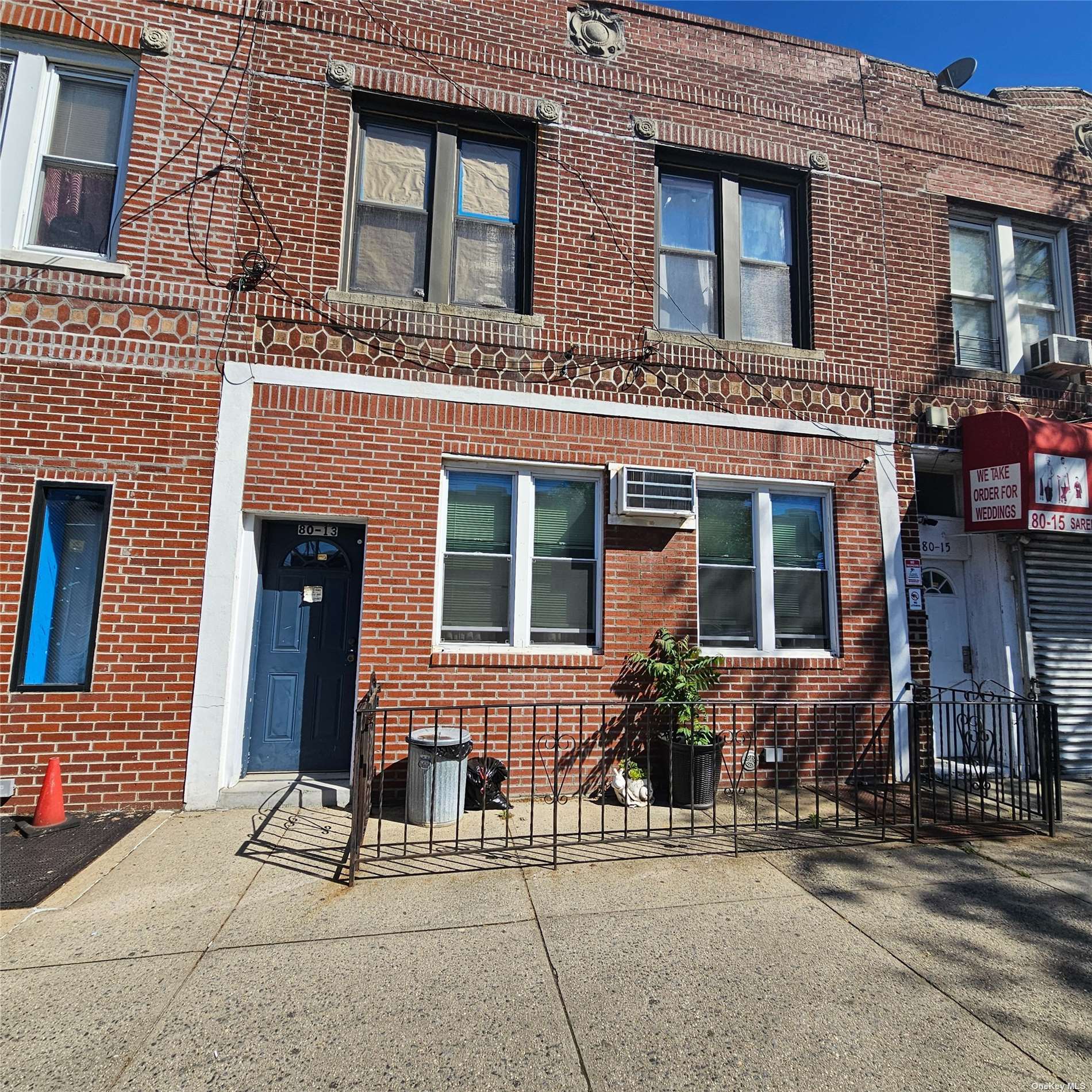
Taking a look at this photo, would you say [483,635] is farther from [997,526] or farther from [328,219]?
[997,526]

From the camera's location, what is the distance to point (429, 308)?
6.01 metres

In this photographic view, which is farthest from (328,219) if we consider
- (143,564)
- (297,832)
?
(297,832)

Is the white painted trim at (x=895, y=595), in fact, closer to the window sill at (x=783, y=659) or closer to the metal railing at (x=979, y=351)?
the window sill at (x=783, y=659)

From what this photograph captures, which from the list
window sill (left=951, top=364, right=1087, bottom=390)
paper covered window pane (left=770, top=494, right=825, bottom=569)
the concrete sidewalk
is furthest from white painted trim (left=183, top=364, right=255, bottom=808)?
window sill (left=951, top=364, right=1087, bottom=390)

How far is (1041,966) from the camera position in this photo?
3.12 metres

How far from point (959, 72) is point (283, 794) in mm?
11613

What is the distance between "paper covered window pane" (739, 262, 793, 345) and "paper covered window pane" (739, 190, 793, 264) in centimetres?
16

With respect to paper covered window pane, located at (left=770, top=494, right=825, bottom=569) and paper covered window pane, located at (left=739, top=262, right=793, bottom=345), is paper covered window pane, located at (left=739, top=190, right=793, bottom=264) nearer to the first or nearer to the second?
paper covered window pane, located at (left=739, top=262, right=793, bottom=345)

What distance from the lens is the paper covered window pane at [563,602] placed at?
19.8 feet

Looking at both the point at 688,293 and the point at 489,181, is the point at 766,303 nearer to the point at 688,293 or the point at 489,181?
the point at 688,293

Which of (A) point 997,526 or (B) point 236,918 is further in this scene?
(A) point 997,526

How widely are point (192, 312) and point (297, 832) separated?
4.54 m

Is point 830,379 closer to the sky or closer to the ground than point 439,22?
closer to the ground

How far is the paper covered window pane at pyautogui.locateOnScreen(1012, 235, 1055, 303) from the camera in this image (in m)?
7.95
